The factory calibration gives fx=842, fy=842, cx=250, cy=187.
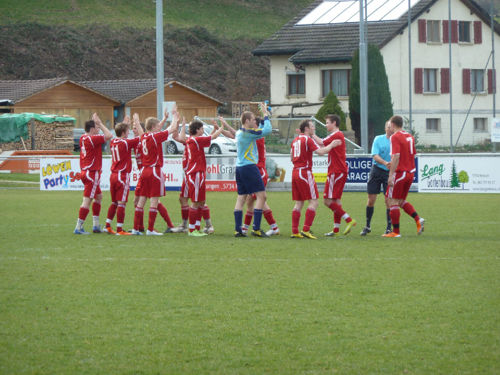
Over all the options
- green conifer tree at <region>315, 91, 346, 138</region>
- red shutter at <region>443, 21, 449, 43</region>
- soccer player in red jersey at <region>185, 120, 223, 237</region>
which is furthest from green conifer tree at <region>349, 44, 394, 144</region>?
soccer player in red jersey at <region>185, 120, 223, 237</region>

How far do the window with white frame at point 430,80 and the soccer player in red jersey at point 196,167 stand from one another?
35804mm

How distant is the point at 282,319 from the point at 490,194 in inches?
720

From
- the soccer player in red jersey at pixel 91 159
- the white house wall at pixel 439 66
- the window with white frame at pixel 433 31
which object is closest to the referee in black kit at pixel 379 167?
the soccer player in red jersey at pixel 91 159

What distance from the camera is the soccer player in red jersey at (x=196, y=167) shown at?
14.3 metres

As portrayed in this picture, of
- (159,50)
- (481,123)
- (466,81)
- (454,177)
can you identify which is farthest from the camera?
(466,81)

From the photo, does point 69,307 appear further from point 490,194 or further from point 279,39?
point 279,39

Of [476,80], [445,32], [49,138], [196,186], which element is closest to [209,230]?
[196,186]

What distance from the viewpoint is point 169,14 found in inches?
3489

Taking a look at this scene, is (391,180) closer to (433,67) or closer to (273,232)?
(273,232)

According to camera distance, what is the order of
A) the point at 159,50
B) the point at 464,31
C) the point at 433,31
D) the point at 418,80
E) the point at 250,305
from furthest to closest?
1. the point at 464,31
2. the point at 433,31
3. the point at 418,80
4. the point at 159,50
5. the point at 250,305

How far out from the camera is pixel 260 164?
15141 mm

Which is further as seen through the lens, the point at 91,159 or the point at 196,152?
the point at 91,159

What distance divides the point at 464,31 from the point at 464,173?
26274mm

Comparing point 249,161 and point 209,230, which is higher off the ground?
point 249,161
